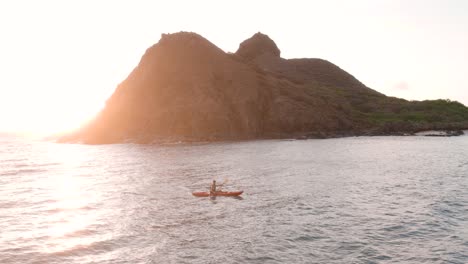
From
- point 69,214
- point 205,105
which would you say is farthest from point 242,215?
point 205,105

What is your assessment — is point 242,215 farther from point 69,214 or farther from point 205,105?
point 205,105

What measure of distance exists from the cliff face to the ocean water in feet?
246

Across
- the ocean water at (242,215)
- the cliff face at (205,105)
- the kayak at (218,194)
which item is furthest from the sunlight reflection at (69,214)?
the cliff face at (205,105)

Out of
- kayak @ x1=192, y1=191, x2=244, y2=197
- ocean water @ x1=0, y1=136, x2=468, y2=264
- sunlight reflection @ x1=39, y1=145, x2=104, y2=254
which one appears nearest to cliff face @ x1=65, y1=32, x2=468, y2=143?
ocean water @ x1=0, y1=136, x2=468, y2=264

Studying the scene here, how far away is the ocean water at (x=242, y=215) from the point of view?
88.1 feet

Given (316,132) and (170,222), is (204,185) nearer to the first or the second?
(170,222)

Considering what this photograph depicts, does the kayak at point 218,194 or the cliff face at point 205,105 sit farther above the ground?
the cliff face at point 205,105

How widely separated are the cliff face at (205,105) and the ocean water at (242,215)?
74952 mm

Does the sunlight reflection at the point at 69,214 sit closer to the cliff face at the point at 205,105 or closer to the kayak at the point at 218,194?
the kayak at the point at 218,194

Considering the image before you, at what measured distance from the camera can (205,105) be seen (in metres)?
148

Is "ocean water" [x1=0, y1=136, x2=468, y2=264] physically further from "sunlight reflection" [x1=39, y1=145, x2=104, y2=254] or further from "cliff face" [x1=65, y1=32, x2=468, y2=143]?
"cliff face" [x1=65, y1=32, x2=468, y2=143]

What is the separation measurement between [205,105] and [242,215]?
112886 millimetres

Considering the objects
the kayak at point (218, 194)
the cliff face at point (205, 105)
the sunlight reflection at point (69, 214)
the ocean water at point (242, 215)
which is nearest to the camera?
the ocean water at point (242, 215)

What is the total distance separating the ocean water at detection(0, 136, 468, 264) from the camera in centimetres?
2686
